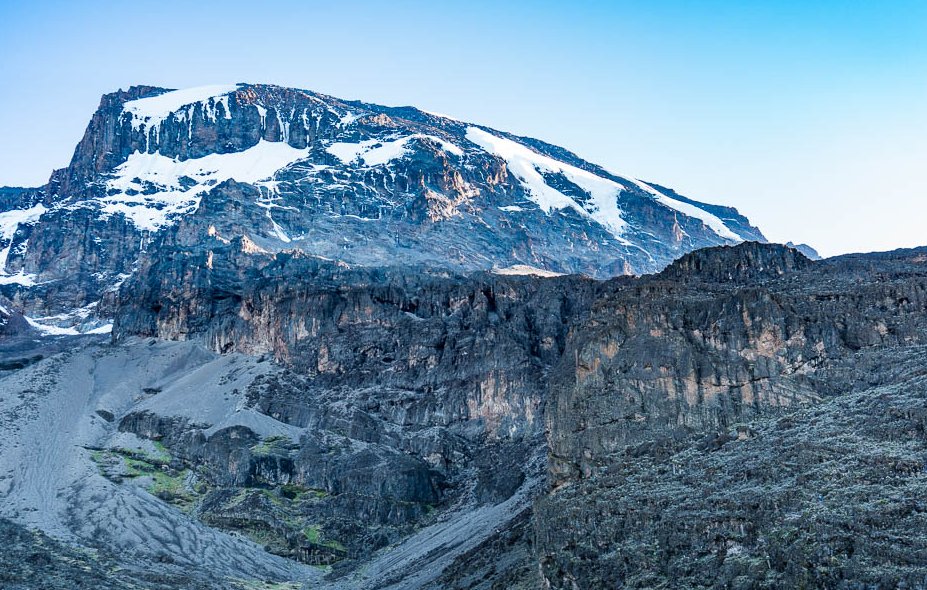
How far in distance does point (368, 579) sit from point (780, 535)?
71.5m

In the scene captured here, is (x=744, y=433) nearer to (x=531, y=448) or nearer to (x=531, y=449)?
(x=531, y=449)

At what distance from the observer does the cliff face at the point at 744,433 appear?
225 feet

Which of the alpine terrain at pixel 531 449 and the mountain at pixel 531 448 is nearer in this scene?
the alpine terrain at pixel 531 449

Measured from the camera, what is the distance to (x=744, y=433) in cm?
9006

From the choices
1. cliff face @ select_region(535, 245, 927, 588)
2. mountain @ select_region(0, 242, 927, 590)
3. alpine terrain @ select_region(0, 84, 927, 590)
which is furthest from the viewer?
mountain @ select_region(0, 242, 927, 590)

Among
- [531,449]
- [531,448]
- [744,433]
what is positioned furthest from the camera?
[531,448]

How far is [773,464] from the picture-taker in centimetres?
8081

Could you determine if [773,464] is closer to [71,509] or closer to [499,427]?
[499,427]

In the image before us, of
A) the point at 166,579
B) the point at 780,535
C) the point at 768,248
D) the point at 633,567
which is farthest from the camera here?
the point at 768,248

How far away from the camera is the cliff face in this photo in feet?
225

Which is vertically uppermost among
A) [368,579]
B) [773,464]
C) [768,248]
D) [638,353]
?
[768,248]

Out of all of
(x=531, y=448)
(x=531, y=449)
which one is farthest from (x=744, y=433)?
(x=531, y=448)

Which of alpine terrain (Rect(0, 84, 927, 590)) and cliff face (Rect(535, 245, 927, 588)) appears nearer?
cliff face (Rect(535, 245, 927, 588))

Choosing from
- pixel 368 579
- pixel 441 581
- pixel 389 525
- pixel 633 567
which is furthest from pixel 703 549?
pixel 389 525
